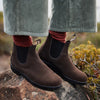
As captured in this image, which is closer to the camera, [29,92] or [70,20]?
[70,20]

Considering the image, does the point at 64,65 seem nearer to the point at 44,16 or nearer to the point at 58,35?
the point at 58,35

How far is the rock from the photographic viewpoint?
140 cm

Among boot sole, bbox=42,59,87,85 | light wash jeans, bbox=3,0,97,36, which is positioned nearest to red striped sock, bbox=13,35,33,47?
light wash jeans, bbox=3,0,97,36

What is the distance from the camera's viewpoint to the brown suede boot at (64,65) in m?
1.42

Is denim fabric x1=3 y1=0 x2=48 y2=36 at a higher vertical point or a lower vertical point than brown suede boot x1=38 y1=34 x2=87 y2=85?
higher

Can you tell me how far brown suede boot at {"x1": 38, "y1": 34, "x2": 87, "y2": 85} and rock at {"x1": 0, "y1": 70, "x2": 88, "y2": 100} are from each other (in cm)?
11

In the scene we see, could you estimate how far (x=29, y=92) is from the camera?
141cm

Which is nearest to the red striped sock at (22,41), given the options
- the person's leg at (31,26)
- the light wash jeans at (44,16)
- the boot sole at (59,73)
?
the person's leg at (31,26)

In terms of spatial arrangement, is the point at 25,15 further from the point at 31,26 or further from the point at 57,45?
the point at 57,45

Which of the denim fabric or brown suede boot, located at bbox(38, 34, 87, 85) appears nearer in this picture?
the denim fabric

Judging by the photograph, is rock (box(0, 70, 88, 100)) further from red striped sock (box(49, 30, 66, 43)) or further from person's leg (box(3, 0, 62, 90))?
red striped sock (box(49, 30, 66, 43))

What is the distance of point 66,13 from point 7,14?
0.36 m

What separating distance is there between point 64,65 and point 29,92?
30 centimetres

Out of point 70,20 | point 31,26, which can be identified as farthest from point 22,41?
point 70,20
